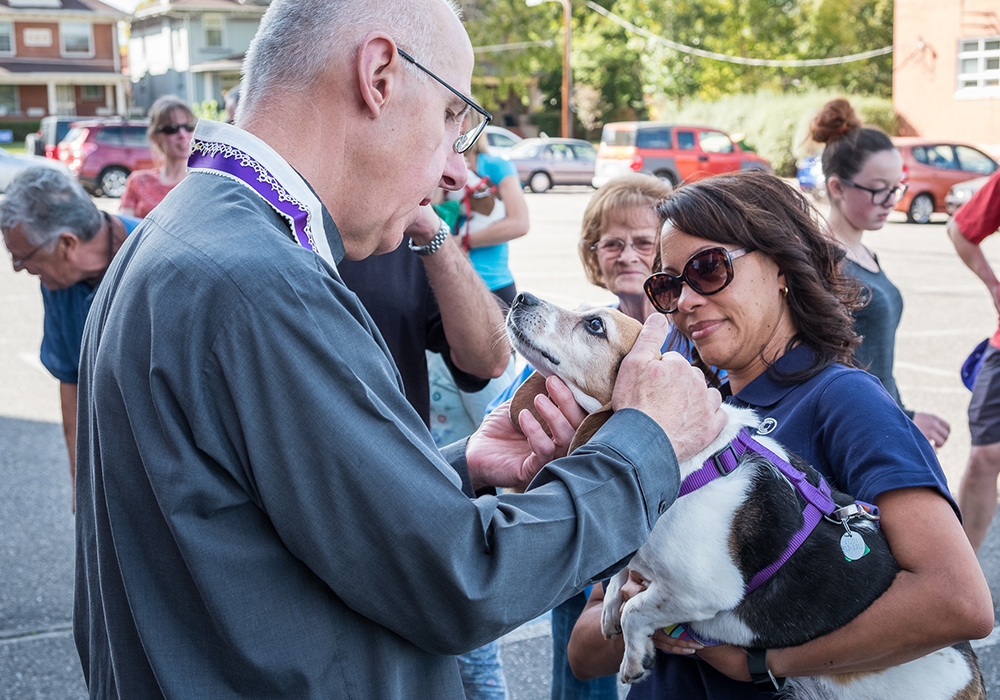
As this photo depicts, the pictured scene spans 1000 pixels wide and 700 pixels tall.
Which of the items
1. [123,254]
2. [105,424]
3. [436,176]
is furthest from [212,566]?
[436,176]

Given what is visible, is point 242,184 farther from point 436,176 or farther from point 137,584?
point 137,584

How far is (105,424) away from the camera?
1.40 metres

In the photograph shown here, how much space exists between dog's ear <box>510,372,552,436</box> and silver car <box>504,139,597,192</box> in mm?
26321

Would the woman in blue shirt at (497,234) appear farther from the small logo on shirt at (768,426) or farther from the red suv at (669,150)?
the red suv at (669,150)

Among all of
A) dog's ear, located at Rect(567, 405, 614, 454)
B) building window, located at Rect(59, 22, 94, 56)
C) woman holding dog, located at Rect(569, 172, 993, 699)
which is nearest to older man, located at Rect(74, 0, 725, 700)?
dog's ear, located at Rect(567, 405, 614, 454)

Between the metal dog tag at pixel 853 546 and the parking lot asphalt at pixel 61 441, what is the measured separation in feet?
7.83

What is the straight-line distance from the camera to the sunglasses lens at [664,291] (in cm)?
246

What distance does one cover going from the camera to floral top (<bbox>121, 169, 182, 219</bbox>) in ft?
22.4

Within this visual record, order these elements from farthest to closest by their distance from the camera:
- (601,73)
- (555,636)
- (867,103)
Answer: (601,73)
(867,103)
(555,636)

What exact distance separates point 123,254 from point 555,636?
246 centimetres

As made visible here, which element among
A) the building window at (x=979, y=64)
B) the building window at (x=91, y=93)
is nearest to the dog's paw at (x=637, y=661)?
the building window at (x=979, y=64)

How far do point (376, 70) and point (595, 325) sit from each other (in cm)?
129

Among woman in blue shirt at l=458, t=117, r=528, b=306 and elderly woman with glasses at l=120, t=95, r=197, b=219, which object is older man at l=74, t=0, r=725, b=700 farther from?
elderly woman with glasses at l=120, t=95, r=197, b=219

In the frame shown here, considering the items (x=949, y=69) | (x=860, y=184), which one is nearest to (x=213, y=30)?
(x=949, y=69)
